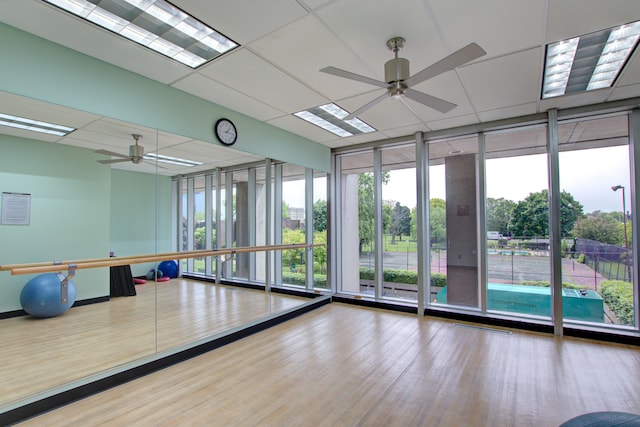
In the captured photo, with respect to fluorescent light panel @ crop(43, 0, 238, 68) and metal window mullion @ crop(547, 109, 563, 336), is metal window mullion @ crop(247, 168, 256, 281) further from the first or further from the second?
metal window mullion @ crop(547, 109, 563, 336)

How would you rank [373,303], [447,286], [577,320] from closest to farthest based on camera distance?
[577,320], [447,286], [373,303]

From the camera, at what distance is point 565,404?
249cm

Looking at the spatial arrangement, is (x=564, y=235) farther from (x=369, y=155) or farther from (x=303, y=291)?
(x=303, y=291)

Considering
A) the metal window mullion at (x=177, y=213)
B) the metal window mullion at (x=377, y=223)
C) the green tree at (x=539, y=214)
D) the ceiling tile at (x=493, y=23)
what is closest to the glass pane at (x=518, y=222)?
the green tree at (x=539, y=214)

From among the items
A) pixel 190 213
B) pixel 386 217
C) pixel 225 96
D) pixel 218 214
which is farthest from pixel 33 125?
pixel 386 217

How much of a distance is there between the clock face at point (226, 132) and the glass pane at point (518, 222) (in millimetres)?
3745

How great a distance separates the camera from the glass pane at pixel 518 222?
441cm

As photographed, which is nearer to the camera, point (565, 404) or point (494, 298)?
point (565, 404)

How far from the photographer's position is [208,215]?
3979 millimetres

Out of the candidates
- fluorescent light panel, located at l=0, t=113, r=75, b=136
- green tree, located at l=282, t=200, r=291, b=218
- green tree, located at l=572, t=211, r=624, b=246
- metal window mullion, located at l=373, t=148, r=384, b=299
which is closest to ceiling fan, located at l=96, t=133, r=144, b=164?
fluorescent light panel, located at l=0, t=113, r=75, b=136

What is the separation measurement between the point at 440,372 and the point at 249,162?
339 centimetres

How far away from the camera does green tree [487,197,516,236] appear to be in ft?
Answer: 15.2

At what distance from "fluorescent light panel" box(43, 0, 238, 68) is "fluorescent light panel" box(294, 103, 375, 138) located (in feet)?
5.32

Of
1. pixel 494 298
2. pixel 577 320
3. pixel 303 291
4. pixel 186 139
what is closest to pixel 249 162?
pixel 186 139
